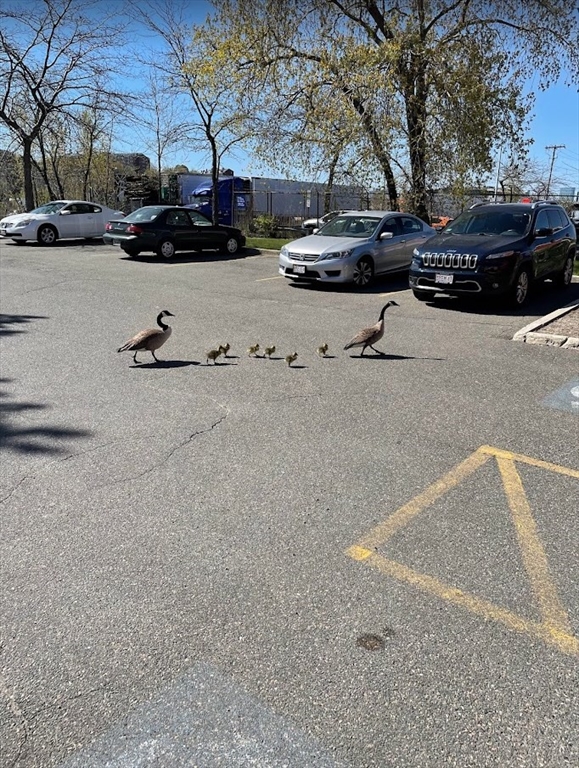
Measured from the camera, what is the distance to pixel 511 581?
10.0 ft

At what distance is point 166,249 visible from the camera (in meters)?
17.5

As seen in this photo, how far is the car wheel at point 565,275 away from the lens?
1220cm

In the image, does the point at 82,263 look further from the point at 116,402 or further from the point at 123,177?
the point at 123,177

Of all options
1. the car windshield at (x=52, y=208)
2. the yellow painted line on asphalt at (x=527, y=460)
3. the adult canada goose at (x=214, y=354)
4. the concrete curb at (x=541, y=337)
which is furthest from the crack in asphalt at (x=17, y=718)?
the car windshield at (x=52, y=208)

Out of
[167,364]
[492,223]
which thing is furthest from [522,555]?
[492,223]

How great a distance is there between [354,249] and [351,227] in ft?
4.39

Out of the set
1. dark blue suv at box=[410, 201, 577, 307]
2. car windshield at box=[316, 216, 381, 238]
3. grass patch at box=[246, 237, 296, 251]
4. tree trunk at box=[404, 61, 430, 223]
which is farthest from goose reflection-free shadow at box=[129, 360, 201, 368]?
tree trunk at box=[404, 61, 430, 223]

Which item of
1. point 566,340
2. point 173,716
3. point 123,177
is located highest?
point 123,177

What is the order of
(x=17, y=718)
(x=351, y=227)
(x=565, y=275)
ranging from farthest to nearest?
(x=351, y=227), (x=565, y=275), (x=17, y=718)

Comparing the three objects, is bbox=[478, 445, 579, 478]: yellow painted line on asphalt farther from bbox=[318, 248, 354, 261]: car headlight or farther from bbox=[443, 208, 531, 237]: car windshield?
bbox=[318, 248, 354, 261]: car headlight

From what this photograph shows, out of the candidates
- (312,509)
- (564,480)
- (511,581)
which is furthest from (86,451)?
(564,480)

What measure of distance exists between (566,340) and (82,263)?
1297cm

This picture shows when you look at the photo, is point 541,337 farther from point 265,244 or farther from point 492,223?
point 265,244

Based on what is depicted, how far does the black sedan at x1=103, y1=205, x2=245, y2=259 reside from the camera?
1719cm
